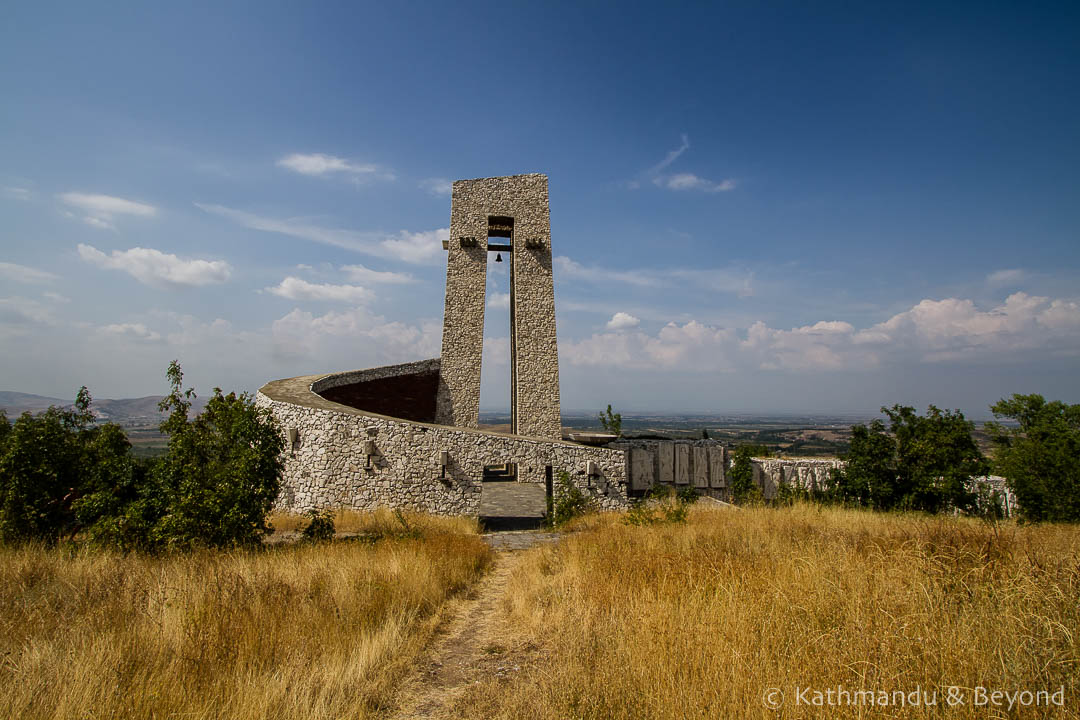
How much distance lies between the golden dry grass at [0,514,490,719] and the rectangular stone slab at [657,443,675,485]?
10.8 meters

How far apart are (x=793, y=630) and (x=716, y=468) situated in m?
14.8

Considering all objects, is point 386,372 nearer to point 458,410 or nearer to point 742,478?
point 458,410

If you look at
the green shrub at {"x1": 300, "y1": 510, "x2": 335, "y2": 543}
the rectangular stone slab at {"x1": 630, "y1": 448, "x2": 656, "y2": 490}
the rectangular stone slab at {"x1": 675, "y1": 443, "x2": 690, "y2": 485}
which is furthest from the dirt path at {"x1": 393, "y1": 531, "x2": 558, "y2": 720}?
the rectangular stone slab at {"x1": 675, "y1": 443, "x2": 690, "y2": 485}

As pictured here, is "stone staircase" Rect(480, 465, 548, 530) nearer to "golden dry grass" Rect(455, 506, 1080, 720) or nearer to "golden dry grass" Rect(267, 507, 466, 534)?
"golden dry grass" Rect(267, 507, 466, 534)

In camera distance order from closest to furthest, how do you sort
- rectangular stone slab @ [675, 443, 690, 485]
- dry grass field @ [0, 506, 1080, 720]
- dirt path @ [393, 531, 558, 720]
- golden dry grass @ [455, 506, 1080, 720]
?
1. golden dry grass @ [455, 506, 1080, 720]
2. dry grass field @ [0, 506, 1080, 720]
3. dirt path @ [393, 531, 558, 720]
4. rectangular stone slab @ [675, 443, 690, 485]

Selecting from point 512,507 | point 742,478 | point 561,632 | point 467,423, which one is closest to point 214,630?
point 561,632

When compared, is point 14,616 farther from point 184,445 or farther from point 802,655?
point 802,655

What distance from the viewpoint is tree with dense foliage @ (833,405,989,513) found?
1391 centimetres

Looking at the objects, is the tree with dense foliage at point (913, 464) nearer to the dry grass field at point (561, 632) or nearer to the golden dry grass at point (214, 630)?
A: the dry grass field at point (561, 632)

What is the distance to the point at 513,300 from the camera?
73.0ft

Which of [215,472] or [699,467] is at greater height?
[215,472]

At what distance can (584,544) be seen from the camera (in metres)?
9.13

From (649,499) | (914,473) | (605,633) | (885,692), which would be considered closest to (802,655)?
(885,692)

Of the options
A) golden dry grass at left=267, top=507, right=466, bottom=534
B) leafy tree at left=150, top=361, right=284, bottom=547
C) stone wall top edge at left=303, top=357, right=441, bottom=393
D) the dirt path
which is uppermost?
stone wall top edge at left=303, top=357, right=441, bottom=393
